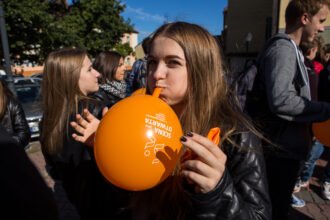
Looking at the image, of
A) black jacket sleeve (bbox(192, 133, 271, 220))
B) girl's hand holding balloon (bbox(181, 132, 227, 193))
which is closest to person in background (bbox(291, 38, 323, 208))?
black jacket sleeve (bbox(192, 133, 271, 220))

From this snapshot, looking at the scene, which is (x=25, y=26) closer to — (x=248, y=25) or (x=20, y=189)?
(x=248, y=25)

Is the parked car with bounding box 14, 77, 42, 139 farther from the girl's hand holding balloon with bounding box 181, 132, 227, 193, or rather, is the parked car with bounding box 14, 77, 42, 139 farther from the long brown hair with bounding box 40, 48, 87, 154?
the girl's hand holding balloon with bounding box 181, 132, 227, 193

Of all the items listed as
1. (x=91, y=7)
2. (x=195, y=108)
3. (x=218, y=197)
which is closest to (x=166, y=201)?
(x=218, y=197)

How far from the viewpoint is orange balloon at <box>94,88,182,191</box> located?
93 cm

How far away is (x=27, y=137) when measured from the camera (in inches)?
127

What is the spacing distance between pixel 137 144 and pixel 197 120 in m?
0.52

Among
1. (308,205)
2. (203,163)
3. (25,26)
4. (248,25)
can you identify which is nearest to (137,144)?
(203,163)

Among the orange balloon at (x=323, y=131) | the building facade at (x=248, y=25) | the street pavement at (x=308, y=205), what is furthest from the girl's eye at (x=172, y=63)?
the building facade at (x=248, y=25)

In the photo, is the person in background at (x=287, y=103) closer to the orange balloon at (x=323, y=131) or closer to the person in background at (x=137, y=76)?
the orange balloon at (x=323, y=131)

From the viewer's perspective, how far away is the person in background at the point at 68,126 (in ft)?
6.02

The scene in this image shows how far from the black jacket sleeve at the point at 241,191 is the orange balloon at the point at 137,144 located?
0.68 ft

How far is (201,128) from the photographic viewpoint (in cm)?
137

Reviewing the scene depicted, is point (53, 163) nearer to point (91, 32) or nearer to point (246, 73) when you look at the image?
point (246, 73)

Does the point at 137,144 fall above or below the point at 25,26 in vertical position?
below
